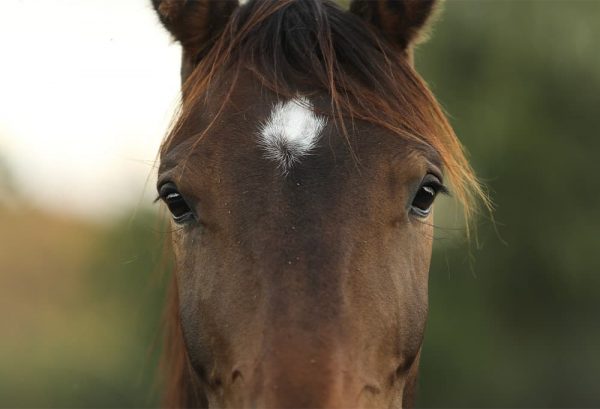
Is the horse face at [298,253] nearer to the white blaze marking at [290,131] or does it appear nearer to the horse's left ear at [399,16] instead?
the white blaze marking at [290,131]

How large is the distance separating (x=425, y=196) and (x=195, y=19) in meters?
1.32

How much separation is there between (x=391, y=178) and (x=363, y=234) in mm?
266

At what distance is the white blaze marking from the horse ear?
79 centimetres

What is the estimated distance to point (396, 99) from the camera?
9.84 feet

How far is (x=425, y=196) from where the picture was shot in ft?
9.46

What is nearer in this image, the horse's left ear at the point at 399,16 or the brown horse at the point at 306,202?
the brown horse at the point at 306,202

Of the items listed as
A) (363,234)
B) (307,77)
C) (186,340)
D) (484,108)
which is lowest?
(484,108)

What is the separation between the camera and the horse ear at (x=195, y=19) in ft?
11.1

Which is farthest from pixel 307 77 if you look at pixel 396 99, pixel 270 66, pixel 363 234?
pixel 363 234

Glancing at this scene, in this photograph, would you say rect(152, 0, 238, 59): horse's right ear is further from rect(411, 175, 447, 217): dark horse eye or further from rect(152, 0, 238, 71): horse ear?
rect(411, 175, 447, 217): dark horse eye

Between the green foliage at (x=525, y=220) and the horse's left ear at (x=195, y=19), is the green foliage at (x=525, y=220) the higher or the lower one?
the lower one

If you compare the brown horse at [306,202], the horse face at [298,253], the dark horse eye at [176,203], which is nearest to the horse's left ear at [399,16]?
the brown horse at [306,202]

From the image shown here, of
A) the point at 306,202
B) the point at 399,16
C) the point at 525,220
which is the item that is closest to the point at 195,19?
the point at 399,16

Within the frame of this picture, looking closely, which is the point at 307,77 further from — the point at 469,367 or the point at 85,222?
the point at 85,222
